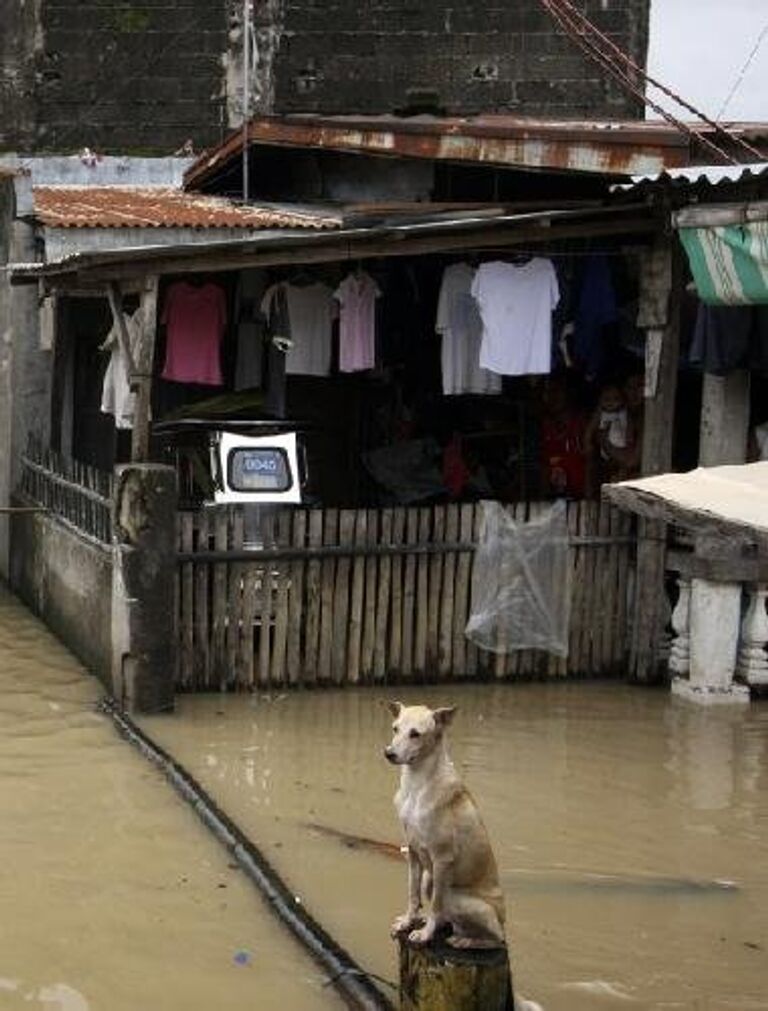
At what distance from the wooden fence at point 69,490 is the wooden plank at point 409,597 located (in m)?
2.05

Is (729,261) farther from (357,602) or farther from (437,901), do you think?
(437,901)

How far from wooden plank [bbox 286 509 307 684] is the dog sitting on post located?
4.96 m

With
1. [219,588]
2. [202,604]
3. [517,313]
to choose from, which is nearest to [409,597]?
[219,588]

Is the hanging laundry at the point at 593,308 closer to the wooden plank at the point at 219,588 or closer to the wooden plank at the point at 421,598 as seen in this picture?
the wooden plank at the point at 421,598

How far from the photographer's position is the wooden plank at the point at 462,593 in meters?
10.5

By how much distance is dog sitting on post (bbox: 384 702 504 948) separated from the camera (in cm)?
496

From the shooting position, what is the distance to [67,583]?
11.5 metres

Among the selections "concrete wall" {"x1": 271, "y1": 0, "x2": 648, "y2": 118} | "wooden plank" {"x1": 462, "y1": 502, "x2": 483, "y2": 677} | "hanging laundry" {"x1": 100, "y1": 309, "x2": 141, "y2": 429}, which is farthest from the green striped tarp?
"concrete wall" {"x1": 271, "y1": 0, "x2": 648, "y2": 118}

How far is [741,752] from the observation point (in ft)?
30.2

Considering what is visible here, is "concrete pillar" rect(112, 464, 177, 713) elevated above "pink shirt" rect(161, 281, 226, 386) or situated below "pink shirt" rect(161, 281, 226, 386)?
below

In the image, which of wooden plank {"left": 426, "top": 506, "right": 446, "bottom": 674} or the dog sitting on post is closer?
the dog sitting on post

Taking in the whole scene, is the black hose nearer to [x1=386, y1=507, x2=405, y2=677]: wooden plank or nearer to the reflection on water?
the reflection on water

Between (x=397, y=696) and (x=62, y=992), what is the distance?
16.0 ft

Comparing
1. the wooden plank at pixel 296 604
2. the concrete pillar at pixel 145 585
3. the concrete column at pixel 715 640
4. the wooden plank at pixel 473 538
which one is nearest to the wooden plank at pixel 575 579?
the wooden plank at pixel 473 538
